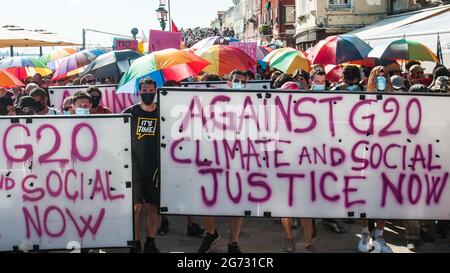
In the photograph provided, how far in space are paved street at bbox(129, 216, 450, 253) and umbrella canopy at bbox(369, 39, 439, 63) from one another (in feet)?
12.8

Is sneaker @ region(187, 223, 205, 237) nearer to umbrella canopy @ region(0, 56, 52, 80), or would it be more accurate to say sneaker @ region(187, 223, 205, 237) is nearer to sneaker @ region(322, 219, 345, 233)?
sneaker @ region(322, 219, 345, 233)

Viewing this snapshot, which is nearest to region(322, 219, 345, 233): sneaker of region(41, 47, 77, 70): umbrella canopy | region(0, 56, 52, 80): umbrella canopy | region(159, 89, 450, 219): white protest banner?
region(159, 89, 450, 219): white protest banner

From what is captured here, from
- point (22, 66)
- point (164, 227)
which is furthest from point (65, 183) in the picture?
point (22, 66)

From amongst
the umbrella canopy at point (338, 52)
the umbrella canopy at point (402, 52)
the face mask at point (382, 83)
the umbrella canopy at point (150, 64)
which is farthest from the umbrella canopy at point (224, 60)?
the face mask at point (382, 83)

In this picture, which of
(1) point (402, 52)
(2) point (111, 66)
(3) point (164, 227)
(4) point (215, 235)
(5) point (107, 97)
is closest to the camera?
(4) point (215, 235)

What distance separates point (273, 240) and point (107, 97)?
12.3ft

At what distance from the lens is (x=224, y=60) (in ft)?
30.0

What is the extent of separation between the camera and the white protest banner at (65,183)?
432 cm

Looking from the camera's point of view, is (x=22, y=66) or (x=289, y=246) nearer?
(x=289, y=246)

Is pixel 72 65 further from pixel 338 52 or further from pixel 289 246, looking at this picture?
pixel 289 246

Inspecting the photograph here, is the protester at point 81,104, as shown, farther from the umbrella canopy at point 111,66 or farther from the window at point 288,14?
the window at point 288,14

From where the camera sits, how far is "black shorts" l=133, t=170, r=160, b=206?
4.89m

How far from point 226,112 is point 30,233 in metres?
2.12

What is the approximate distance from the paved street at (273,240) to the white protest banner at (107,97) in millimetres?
2402
